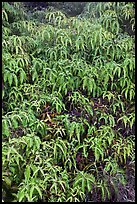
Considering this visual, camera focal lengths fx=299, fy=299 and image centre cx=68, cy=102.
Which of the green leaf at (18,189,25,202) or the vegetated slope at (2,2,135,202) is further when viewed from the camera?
the vegetated slope at (2,2,135,202)

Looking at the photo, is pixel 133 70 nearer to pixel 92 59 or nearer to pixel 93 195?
pixel 92 59

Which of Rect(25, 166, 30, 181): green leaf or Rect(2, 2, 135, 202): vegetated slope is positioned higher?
Rect(2, 2, 135, 202): vegetated slope

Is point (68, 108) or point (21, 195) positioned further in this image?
point (68, 108)

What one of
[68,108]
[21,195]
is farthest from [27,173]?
[68,108]

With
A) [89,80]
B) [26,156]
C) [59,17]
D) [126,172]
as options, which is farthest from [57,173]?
[59,17]

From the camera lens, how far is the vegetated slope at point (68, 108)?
70.1 inches

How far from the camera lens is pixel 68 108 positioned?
7.00 ft

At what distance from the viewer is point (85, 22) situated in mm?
2445

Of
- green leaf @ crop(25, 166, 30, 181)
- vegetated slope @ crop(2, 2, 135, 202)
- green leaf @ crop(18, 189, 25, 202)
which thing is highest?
vegetated slope @ crop(2, 2, 135, 202)

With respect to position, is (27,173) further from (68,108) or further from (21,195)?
(68,108)

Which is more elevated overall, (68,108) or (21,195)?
(68,108)

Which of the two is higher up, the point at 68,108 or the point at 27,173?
the point at 68,108

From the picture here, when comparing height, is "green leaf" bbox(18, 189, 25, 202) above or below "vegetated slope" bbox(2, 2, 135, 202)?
Answer: below

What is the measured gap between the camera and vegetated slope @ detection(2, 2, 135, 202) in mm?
1781
